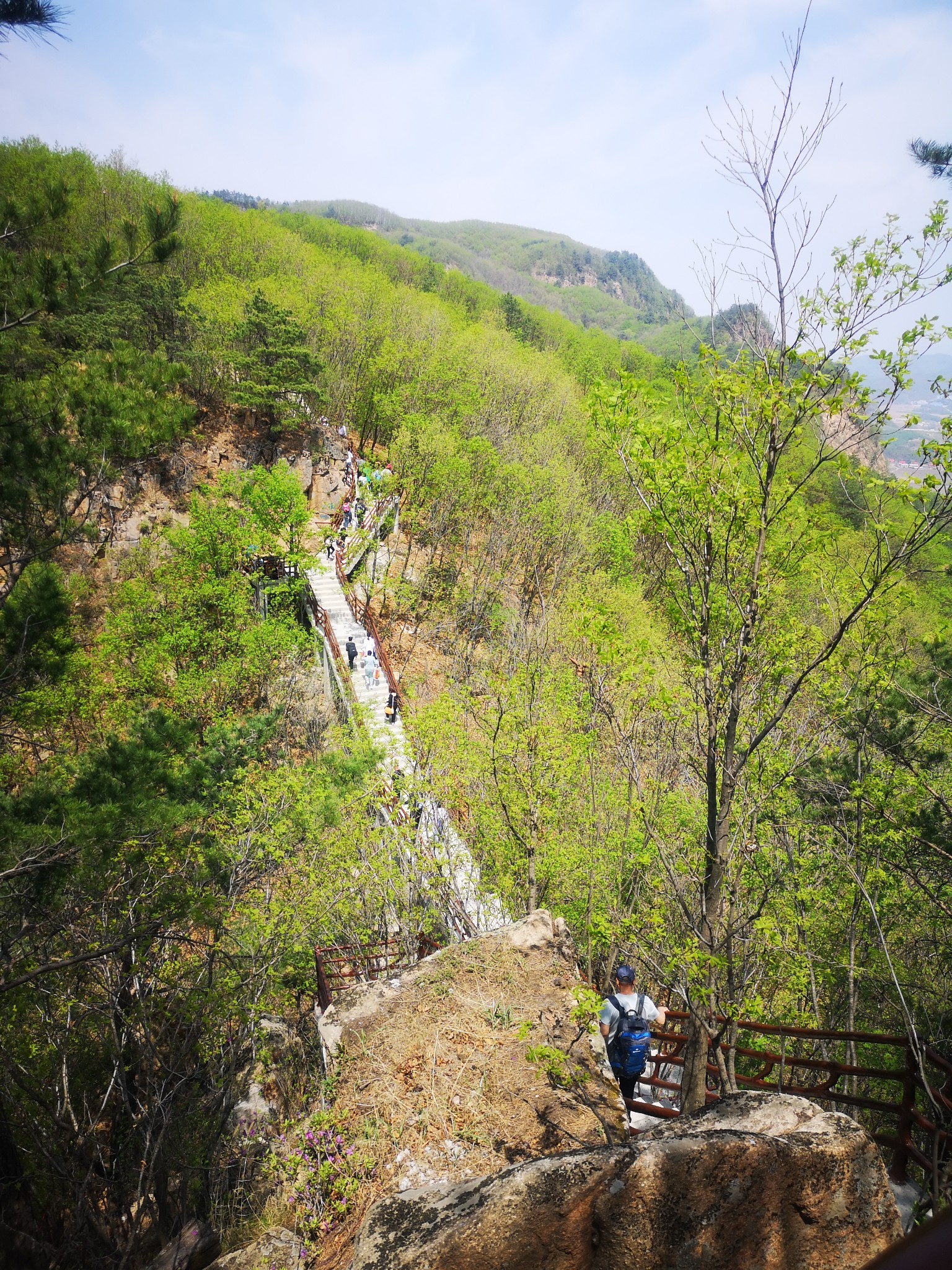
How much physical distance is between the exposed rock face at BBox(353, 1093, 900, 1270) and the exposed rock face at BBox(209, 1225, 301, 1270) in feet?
7.89

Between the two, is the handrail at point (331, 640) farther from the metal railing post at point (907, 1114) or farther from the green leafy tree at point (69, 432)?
the metal railing post at point (907, 1114)

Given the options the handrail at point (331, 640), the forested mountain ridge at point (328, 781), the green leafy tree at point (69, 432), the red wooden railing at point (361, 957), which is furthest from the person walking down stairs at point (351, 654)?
the green leafy tree at point (69, 432)

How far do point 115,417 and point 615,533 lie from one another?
27.2 meters

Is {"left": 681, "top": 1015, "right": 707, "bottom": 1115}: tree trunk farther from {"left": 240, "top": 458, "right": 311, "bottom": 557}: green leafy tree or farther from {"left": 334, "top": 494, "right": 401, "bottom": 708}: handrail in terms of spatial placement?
{"left": 240, "top": 458, "right": 311, "bottom": 557}: green leafy tree

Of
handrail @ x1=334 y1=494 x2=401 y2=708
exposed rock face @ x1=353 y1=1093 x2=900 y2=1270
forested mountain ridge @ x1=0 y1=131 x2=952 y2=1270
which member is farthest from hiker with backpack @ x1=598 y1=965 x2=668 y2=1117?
handrail @ x1=334 y1=494 x2=401 y2=708

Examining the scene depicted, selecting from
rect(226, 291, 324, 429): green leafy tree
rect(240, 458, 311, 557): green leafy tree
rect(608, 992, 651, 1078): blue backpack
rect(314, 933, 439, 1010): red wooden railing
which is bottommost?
rect(314, 933, 439, 1010): red wooden railing

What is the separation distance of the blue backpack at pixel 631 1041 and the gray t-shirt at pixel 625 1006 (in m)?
0.02

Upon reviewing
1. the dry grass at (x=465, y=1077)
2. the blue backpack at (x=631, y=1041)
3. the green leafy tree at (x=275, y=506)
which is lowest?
the dry grass at (x=465, y=1077)

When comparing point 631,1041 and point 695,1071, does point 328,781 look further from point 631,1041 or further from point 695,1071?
point 695,1071

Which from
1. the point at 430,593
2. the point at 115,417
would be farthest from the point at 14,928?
the point at 430,593

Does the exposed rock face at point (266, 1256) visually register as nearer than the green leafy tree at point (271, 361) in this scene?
Yes

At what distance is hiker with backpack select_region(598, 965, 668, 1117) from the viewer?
6.41 m

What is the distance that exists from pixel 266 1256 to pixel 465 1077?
7.41 feet

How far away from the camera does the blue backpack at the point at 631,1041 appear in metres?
6.40
